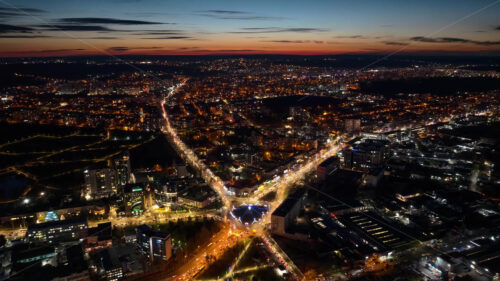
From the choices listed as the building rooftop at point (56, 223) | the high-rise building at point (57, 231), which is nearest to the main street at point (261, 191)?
the high-rise building at point (57, 231)

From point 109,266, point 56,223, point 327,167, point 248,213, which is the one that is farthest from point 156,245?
point 327,167

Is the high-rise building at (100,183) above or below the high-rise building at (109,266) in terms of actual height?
above

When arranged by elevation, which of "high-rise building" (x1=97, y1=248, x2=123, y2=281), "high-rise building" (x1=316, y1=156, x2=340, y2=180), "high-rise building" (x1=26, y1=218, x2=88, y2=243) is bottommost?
"high-rise building" (x1=97, y1=248, x2=123, y2=281)

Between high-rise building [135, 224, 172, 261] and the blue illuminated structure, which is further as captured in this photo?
the blue illuminated structure

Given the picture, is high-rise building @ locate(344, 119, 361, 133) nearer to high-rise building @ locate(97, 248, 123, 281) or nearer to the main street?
the main street

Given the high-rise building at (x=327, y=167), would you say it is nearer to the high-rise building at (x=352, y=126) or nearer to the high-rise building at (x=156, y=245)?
the high-rise building at (x=352, y=126)

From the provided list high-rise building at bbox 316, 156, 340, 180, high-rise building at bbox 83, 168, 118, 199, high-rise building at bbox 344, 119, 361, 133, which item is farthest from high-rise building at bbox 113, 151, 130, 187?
high-rise building at bbox 344, 119, 361, 133

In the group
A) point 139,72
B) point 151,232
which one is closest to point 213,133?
point 151,232
